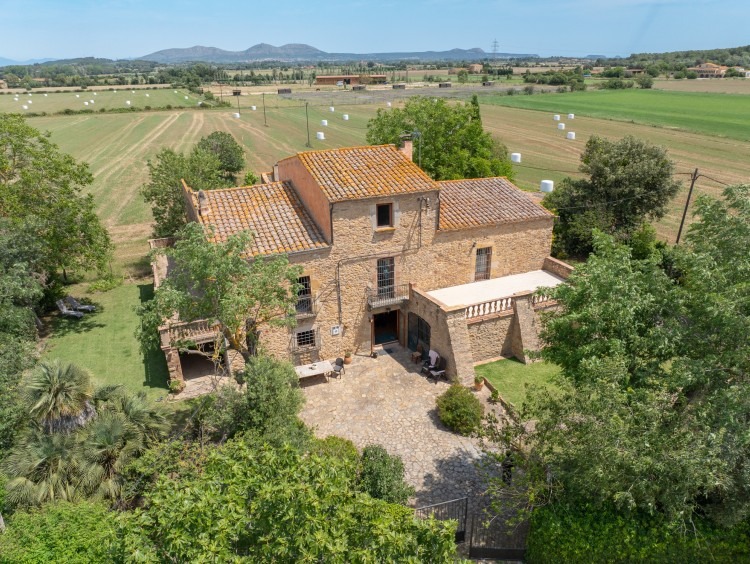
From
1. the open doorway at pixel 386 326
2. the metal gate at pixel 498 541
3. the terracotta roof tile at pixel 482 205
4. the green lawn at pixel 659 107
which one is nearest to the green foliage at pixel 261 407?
the metal gate at pixel 498 541

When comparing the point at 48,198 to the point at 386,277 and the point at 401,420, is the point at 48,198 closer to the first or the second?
the point at 386,277

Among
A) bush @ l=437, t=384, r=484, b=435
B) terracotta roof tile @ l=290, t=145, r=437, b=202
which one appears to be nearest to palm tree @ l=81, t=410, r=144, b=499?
bush @ l=437, t=384, r=484, b=435

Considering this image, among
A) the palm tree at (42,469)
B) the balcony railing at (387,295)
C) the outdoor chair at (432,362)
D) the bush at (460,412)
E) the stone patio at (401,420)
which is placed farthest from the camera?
the balcony railing at (387,295)

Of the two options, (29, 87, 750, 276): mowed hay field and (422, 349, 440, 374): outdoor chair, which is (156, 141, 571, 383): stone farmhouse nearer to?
(422, 349, 440, 374): outdoor chair

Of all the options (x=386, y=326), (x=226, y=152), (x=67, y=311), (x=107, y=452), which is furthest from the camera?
(x=226, y=152)

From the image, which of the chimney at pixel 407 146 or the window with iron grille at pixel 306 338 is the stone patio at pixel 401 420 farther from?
the chimney at pixel 407 146

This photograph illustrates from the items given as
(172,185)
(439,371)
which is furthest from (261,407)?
(172,185)
